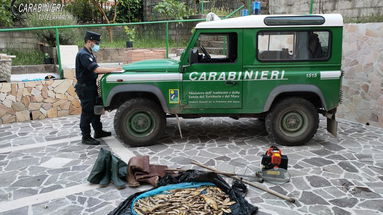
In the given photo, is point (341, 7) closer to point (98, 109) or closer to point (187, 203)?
point (98, 109)

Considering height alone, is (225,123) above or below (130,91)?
below

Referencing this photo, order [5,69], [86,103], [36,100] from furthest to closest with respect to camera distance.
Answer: [36,100] < [5,69] < [86,103]

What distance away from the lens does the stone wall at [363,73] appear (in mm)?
7148

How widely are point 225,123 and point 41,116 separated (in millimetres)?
4452

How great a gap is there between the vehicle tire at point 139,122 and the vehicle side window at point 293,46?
2089 mm

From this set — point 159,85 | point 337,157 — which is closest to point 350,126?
point 337,157

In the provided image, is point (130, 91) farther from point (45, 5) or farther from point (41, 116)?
point (45, 5)

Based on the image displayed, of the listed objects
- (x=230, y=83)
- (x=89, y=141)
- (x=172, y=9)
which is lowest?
(x=89, y=141)

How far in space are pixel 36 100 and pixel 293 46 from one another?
600 cm

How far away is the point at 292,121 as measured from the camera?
241 inches

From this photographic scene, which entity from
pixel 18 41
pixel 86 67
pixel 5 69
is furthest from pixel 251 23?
pixel 18 41

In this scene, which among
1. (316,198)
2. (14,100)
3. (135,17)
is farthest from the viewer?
(135,17)

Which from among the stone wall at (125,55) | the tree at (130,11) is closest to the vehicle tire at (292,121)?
the stone wall at (125,55)

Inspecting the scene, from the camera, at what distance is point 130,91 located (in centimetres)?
599
